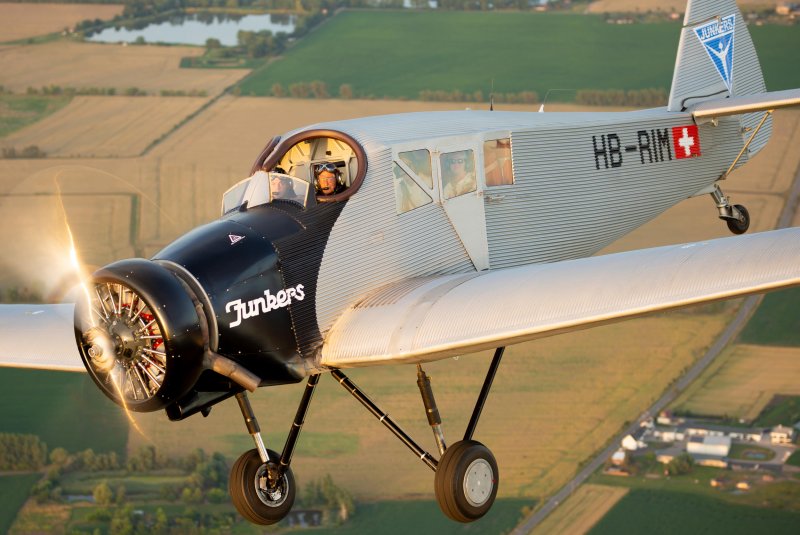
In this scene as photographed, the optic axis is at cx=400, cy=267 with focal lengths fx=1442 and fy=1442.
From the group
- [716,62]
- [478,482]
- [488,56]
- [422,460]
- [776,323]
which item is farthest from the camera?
[488,56]

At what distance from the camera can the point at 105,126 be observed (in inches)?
3974

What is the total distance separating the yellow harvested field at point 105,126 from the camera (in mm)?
96625

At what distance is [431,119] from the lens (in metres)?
19.3

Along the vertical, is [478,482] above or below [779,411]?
above

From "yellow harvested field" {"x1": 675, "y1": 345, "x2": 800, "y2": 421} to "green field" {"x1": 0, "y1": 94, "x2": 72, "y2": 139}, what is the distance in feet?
171

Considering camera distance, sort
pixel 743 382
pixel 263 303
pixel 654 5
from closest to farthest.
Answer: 1. pixel 263 303
2. pixel 743 382
3. pixel 654 5

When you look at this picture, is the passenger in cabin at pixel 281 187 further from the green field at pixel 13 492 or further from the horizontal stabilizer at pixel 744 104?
the green field at pixel 13 492

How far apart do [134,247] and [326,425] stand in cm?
1456

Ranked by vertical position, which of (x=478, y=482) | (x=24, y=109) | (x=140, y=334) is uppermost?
(x=140, y=334)

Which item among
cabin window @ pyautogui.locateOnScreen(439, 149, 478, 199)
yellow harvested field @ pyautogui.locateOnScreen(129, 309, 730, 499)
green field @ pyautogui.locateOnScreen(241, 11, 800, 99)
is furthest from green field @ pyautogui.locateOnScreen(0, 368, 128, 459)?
cabin window @ pyautogui.locateOnScreen(439, 149, 478, 199)

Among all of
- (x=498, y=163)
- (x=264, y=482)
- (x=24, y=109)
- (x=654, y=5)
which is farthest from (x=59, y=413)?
(x=498, y=163)

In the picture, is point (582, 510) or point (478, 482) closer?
point (478, 482)

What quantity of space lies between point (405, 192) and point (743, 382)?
65.0 meters

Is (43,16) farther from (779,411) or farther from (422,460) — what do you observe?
(422,460)
